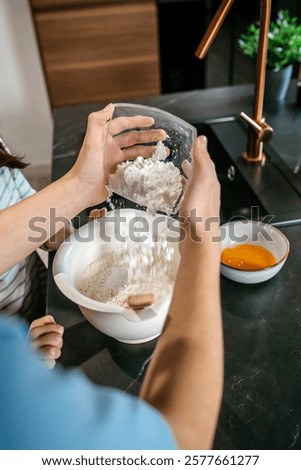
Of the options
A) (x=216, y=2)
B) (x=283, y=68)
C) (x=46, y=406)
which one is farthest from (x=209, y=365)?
(x=216, y=2)

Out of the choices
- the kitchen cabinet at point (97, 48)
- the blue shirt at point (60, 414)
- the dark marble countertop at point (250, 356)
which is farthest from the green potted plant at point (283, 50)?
the blue shirt at point (60, 414)

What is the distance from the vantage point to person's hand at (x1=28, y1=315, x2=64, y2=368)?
69cm

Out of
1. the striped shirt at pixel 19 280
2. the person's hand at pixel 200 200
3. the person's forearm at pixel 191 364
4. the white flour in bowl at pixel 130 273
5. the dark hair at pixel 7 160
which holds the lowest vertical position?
the striped shirt at pixel 19 280

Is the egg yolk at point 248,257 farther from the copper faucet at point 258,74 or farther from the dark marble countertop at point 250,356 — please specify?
the copper faucet at point 258,74

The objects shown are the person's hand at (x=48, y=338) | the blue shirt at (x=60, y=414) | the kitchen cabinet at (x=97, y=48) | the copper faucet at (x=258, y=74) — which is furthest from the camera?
the kitchen cabinet at (x=97, y=48)

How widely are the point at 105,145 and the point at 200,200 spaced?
278mm

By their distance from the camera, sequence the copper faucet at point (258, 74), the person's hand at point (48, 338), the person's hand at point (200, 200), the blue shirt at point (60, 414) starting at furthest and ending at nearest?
the copper faucet at point (258, 74) → the person's hand at point (48, 338) → the person's hand at point (200, 200) → the blue shirt at point (60, 414)

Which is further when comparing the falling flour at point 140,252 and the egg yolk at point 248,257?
the egg yolk at point 248,257

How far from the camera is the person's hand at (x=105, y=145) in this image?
0.78 m

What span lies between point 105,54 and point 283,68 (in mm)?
1059

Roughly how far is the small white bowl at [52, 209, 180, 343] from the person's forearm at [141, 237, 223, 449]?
0.26 feet

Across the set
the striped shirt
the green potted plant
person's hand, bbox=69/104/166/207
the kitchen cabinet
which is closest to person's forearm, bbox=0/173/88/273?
person's hand, bbox=69/104/166/207

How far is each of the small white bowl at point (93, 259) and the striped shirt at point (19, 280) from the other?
9.0 inches
